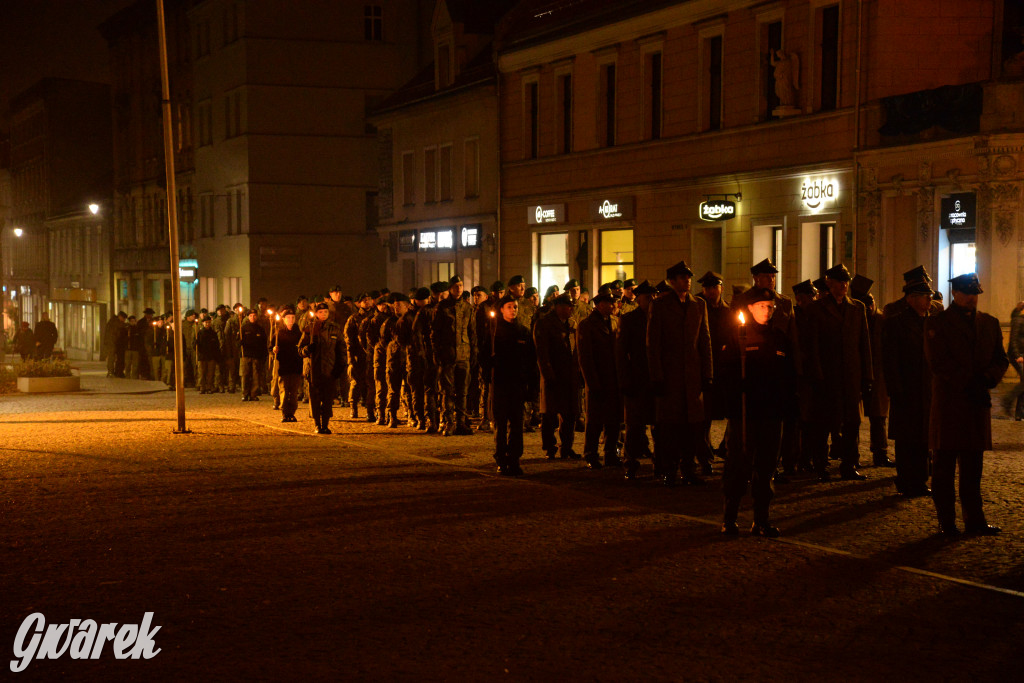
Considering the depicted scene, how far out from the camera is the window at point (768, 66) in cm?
2758

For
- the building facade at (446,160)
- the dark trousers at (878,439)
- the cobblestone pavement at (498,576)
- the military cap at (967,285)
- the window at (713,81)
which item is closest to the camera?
the cobblestone pavement at (498,576)

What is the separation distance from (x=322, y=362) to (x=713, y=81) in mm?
13785

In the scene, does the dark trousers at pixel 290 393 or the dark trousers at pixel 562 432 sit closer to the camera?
the dark trousers at pixel 562 432

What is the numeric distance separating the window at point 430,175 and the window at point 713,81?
1451cm

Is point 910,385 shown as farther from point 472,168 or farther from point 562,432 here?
point 472,168

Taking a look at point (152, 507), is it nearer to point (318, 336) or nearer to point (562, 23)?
point (318, 336)

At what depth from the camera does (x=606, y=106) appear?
33.8 meters

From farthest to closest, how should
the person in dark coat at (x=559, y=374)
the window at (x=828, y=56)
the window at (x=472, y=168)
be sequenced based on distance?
1. the window at (x=472, y=168)
2. the window at (x=828, y=56)
3. the person in dark coat at (x=559, y=374)

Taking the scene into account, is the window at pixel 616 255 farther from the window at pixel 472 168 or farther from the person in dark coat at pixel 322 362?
the person in dark coat at pixel 322 362

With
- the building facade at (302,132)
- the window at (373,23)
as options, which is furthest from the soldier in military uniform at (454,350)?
the window at (373,23)

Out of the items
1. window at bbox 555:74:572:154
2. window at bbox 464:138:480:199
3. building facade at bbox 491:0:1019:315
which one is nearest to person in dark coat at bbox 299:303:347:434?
building facade at bbox 491:0:1019:315

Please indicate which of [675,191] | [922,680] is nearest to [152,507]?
[922,680]

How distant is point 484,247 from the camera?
3922cm

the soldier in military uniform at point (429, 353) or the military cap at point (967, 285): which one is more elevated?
the military cap at point (967, 285)
